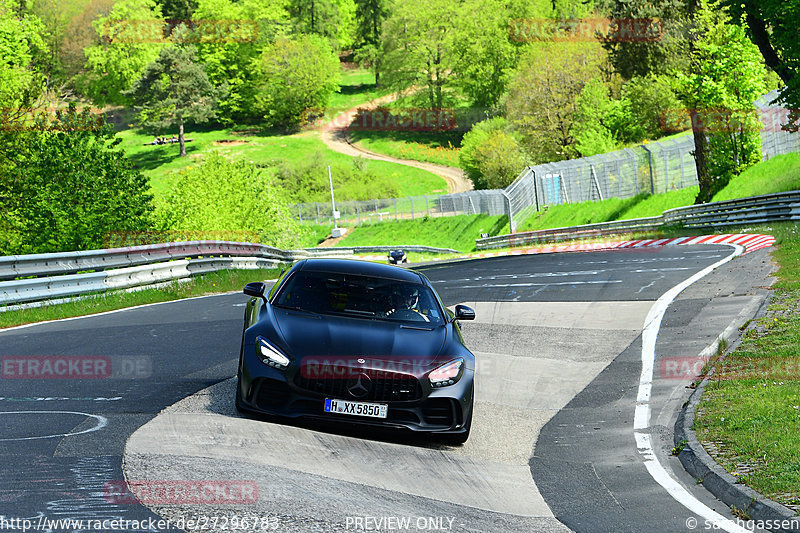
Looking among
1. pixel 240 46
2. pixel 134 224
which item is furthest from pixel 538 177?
pixel 240 46

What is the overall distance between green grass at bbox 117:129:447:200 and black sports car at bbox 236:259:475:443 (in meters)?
92.2

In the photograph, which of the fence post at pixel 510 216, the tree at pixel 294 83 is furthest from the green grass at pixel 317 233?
the tree at pixel 294 83

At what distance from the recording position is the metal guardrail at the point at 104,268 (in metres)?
16.8

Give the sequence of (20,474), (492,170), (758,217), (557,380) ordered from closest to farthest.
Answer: (20,474)
(557,380)
(758,217)
(492,170)

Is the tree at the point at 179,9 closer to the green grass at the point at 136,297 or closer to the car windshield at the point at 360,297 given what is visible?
the green grass at the point at 136,297

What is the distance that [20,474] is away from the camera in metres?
6.00

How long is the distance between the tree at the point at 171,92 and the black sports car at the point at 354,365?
11386cm

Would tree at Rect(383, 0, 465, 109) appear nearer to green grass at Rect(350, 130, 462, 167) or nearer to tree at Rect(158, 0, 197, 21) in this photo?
green grass at Rect(350, 130, 462, 167)

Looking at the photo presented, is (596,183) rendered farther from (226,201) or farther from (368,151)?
(368,151)

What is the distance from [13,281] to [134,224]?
16.3m

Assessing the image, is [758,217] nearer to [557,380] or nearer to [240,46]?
[557,380]
